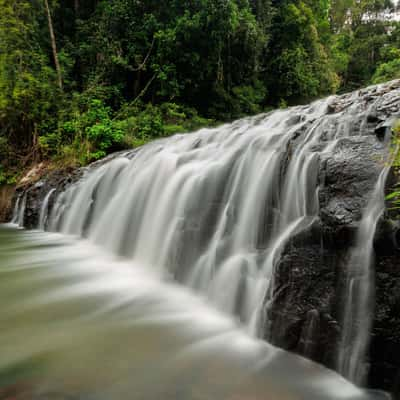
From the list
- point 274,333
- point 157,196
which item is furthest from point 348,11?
point 274,333

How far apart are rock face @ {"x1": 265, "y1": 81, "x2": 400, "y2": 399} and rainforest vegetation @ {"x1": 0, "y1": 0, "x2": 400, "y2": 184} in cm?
704

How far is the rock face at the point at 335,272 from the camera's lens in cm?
161

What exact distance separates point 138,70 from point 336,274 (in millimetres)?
12778


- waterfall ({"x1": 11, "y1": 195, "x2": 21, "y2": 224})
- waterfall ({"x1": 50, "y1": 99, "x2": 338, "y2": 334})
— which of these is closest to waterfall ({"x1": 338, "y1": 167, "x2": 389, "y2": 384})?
waterfall ({"x1": 50, "y1": 99, "x2": 338, "y2": 334})

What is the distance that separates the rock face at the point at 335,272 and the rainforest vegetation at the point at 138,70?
7.04 metres

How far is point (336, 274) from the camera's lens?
1862 millimetres

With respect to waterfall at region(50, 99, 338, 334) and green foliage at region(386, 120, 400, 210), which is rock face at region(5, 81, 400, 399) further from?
waterfall at region(50, 99, 338, 334)

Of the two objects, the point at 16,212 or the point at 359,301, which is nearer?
the point at 359,301

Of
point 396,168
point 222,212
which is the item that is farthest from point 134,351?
point 396,168

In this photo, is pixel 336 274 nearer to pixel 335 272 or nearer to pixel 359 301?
pixel 335 272

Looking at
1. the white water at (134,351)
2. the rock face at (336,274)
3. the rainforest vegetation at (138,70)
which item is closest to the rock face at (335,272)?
the rock face at (336,274)

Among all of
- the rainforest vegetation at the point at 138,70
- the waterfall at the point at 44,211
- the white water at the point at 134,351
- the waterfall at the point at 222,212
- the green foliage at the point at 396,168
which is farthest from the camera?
the rainforest vegetation at the point at 138,70

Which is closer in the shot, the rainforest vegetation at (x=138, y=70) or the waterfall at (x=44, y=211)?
the waterfall at (x=44, y=211)

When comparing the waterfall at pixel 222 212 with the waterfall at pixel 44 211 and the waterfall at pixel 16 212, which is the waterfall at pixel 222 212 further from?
the waterfall at pixel 16 212
